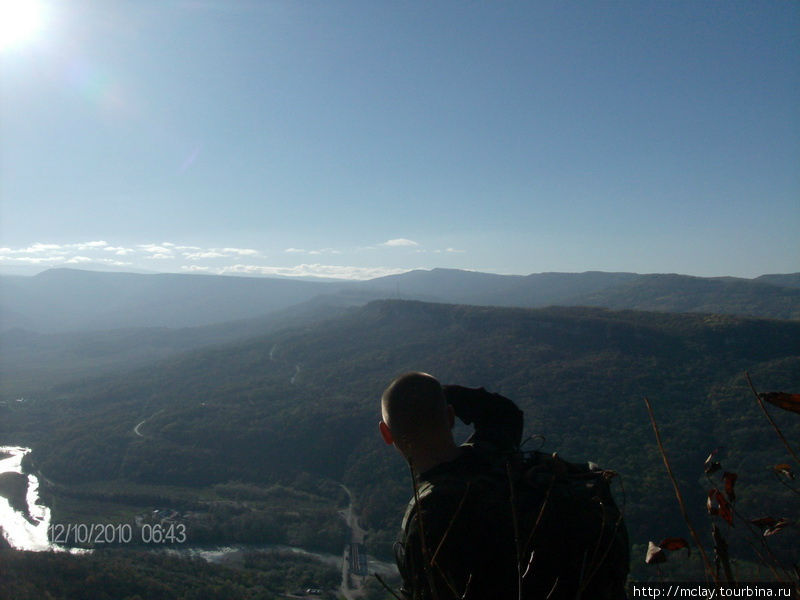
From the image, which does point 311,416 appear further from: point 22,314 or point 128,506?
point 22,314

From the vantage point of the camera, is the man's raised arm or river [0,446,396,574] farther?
river [0,446,396,574]

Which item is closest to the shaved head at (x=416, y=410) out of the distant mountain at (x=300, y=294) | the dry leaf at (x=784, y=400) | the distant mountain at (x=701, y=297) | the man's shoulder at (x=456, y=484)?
A: the man's shoulder at (x=456, y=484)

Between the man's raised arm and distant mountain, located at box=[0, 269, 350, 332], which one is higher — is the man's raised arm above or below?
above

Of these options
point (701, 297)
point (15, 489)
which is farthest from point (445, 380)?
point (701, 297)

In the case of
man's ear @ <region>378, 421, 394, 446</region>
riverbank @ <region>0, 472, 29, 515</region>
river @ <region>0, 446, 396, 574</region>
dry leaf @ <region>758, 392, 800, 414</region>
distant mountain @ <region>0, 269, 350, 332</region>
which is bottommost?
riverbank @ <region>0, 472, 29, 515</region>

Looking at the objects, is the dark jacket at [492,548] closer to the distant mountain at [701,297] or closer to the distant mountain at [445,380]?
the distant mountain at [445,380]

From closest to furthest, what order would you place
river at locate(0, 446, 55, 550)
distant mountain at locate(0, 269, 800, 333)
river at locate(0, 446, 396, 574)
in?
river at locate(0, 446, 396, 574), river at locate(0, 446, 55, 550), distant mountain at locate(0, 269, 800, 333)

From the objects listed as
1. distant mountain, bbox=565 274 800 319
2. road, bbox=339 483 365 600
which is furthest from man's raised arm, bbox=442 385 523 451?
distant mountain, bbox=565 274 800 319

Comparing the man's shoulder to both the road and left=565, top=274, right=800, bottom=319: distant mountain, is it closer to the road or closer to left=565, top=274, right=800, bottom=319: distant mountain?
the road
